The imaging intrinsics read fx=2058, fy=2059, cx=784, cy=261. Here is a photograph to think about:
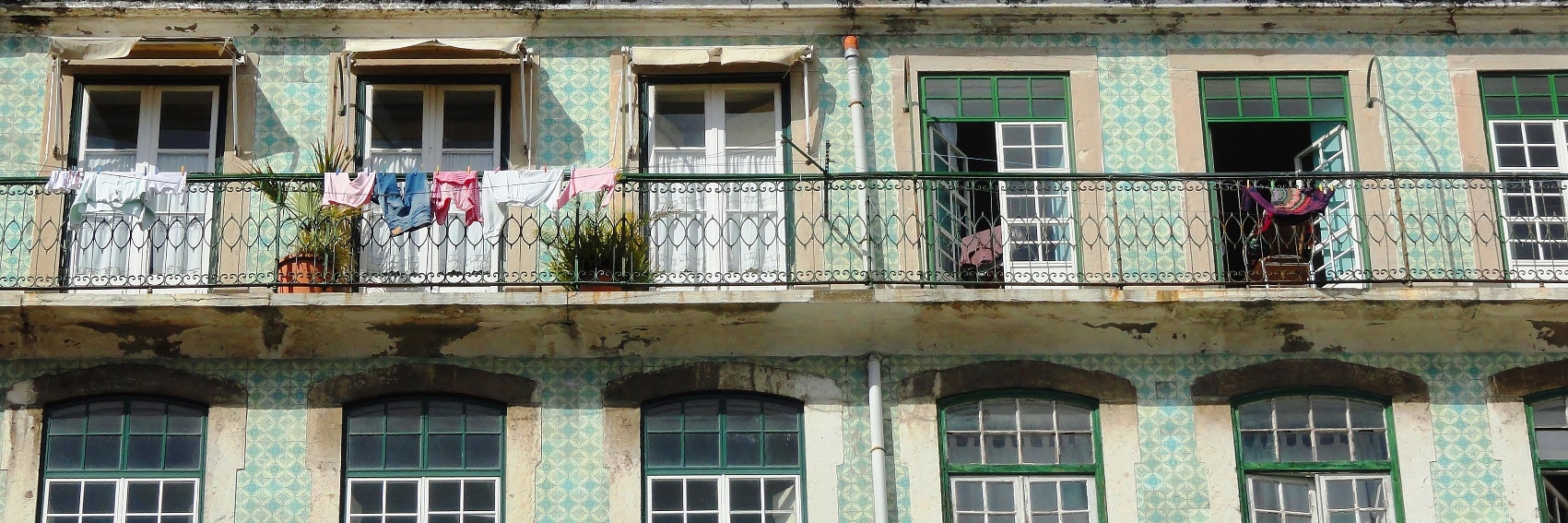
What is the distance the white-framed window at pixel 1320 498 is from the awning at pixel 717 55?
4.23 m

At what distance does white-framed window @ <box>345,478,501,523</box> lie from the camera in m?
13.0

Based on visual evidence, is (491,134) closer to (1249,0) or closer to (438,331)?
(438,331)

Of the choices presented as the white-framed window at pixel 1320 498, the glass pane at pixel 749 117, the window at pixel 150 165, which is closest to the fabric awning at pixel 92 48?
the window at pixel 150 165

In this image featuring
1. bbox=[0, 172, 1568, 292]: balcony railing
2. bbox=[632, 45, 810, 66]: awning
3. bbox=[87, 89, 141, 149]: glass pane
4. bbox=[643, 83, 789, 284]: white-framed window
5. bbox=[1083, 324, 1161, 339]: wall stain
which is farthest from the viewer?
bbox=[87, 89, 141, 149]: glass pane

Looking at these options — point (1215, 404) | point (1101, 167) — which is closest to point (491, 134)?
point (1101, 167)

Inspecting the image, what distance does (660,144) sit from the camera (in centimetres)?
1446

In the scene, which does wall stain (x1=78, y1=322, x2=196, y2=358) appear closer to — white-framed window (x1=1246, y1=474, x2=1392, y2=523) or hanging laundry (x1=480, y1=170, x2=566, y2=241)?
hanging laundry (x1=480, y1=170, x2=566, y2=241)

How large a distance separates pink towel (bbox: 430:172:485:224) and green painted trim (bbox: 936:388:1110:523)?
3256 millimetres

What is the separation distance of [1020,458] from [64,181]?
641 centimetres

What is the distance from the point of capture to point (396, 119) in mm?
14492

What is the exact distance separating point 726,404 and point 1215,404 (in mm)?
3182

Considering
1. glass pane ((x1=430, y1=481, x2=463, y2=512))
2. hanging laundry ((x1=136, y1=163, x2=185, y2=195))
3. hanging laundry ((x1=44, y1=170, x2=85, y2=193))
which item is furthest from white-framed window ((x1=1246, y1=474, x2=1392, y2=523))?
hanging laundry ((x1=44, y1=170, x2=85, y2=193))

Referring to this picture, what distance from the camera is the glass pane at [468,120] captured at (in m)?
14.4

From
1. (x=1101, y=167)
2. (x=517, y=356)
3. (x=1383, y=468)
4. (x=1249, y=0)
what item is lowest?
(x=1383, y=468)
